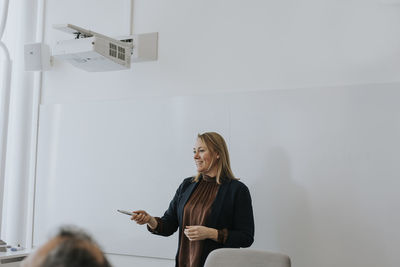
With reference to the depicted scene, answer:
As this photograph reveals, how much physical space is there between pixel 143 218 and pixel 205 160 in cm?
48

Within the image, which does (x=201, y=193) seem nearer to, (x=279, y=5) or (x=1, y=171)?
(x=279, y=5)

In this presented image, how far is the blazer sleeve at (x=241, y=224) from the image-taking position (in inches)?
96.8

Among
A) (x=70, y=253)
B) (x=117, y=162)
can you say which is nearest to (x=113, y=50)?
(x=117, y=162)

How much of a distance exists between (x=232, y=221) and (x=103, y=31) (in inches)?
75.8

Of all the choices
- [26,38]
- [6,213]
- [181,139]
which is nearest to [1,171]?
[6,213]

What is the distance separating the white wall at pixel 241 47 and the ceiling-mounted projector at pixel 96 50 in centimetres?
17

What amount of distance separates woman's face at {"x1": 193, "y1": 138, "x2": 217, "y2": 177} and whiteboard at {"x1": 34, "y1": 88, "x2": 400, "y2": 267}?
371mm

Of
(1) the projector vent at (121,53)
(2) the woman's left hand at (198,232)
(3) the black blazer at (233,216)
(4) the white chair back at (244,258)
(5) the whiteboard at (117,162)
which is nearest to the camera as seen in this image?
(4) the white chair back at (244,258)

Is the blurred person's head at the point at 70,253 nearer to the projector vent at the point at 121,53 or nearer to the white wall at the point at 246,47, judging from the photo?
the white wall at the point at 246,47

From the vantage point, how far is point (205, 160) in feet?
8.71

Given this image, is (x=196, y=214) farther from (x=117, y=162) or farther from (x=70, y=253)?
(x=70, y=253)

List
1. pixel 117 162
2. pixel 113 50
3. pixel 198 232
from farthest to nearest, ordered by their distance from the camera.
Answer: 1. pixel 117 162
2. pixel 113 50
3. pixel 198 232

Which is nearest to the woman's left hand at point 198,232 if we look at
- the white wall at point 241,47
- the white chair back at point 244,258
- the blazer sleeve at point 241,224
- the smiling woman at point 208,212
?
the smiling woman at point 208,212

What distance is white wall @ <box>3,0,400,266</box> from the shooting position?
9.05 feet
